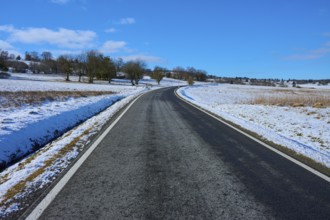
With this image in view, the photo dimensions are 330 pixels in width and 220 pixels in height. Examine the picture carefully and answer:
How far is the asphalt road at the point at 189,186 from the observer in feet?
11.3

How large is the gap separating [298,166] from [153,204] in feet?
11.5

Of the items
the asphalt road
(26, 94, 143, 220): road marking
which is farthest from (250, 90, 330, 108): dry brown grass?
(26, 94, 143, 220): road marking

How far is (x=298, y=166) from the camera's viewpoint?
5594 mm

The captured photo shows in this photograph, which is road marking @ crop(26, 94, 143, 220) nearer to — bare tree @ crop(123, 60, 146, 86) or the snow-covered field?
the snow-covered field

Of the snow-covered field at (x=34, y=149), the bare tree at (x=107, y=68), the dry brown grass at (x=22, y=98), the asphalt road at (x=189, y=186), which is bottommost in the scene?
the dry brown grass at (x=22, y=98)

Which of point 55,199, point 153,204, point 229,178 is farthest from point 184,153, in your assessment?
point 55,199

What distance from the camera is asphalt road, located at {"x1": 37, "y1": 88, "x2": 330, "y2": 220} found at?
135 inches

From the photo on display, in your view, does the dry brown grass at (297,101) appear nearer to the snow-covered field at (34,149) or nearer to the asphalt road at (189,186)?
the asphalt road at (189,186)

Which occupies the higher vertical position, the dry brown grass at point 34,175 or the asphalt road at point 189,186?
the asphalt road at point 189,186

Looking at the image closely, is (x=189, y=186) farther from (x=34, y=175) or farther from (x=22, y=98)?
(x=22, y=98)

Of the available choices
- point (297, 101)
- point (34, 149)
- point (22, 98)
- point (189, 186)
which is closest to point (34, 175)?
point (189, 186)

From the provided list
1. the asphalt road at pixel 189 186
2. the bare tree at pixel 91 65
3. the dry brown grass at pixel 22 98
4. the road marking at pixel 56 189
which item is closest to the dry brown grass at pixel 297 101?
the asphalt road at pixel 189 186

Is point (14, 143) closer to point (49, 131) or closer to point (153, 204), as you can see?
point (49, 131)

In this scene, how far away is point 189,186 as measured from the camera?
429cm
